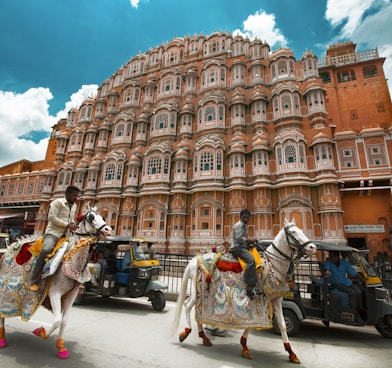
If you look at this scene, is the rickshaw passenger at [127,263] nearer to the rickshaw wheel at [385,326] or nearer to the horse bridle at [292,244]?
the horse bridle at [292,244]

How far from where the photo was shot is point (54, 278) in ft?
13.5

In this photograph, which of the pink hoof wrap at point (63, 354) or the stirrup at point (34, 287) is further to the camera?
the stirrup at point (34, 287)

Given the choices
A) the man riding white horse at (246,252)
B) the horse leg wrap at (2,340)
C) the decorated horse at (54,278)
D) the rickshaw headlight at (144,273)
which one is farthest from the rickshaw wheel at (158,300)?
the horse leg wrap at (2,340)

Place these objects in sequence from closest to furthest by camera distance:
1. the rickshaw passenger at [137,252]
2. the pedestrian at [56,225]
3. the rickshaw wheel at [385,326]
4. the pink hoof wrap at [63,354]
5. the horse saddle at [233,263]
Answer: the pink hoof wrap at [63,354], the pedestrian at [56,225], the horse saddle at [233,263], the rickshaw wheel at [385,326], the rickshaw passenger at [137,252]

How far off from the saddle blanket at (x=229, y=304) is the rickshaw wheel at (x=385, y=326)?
3.41m

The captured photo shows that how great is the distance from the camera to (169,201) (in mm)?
20812

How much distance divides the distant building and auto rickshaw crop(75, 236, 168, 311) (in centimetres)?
1056

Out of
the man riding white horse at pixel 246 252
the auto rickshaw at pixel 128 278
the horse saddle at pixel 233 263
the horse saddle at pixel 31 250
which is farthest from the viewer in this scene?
the auto rickshaw at pixel 128 278

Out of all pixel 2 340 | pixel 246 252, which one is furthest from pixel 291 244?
pixel 2 340

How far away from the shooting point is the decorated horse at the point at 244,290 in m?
4.35

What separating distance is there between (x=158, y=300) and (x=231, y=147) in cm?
1439

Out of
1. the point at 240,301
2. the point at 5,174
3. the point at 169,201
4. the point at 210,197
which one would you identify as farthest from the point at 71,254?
the point at 5,174

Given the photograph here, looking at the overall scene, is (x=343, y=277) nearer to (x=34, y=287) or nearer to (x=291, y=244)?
(x=291, y=244)

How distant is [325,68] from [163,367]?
102 feet
